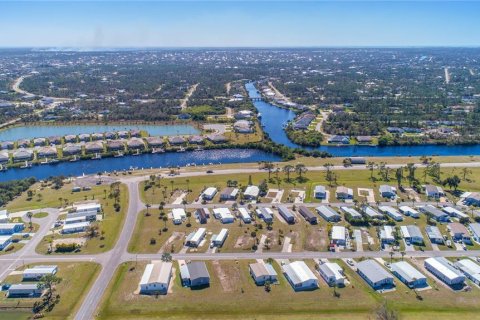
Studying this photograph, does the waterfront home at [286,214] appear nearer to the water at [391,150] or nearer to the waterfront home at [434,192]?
→ the waterfront home at [434,192]

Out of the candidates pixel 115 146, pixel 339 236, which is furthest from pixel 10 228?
pixel 339 236

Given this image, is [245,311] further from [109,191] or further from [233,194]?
[109,191]

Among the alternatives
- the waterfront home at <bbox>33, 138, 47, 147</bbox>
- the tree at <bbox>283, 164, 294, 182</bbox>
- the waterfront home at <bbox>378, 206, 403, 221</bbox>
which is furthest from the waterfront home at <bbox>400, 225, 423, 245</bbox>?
the waterfront home at <bbox>33, 138, 47, 147</bbox>

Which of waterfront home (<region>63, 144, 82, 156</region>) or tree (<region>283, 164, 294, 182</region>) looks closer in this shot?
tree (<region>283, 164, 294, 182</region>)

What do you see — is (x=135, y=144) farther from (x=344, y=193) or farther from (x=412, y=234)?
(x=412, y=234)

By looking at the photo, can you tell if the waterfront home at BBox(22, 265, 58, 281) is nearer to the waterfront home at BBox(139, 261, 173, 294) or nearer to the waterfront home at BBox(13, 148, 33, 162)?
the waterfront home at BBox(139, 261, 173, 294)

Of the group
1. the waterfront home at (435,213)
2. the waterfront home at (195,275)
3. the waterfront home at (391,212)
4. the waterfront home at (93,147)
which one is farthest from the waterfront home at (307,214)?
the waterfront home at (93,147)

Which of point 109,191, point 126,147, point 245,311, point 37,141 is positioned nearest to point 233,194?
point 109,191
